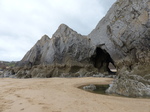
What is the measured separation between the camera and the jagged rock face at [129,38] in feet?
55.4

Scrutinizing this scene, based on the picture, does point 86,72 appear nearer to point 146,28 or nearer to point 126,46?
point 126,46

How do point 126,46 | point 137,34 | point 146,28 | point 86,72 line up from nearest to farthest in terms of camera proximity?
1. point 146,28
2. point 137,34
3. point 126,46
4. point 86,72

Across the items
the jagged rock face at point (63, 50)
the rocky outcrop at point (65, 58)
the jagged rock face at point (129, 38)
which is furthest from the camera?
the jagged rock face at point (63, 50)

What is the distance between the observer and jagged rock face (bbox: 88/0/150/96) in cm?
1688

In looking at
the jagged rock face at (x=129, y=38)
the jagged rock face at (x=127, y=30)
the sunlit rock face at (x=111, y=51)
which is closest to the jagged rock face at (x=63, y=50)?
the sunlit rock face at (x=111, y=51)

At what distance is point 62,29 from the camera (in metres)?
33.7

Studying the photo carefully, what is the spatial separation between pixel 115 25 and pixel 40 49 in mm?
20912

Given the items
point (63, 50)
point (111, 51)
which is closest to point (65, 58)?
point (63, 50)

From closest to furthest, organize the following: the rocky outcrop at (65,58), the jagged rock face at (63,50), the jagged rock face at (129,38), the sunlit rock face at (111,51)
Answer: the sunlit rock face at (111,51)
the jagged rock face at (129,38)
the rocky outcrop at (65,58)
the jagged rock face at (63,50)

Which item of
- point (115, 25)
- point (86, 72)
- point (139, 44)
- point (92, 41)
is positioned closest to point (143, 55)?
point (139, 44)

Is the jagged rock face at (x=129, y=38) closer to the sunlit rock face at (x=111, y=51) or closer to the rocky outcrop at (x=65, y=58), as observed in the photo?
the sunlit rock face at (x=111, y=51)

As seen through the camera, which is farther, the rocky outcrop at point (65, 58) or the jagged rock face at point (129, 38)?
the rocky outcrop at point (65, 58)

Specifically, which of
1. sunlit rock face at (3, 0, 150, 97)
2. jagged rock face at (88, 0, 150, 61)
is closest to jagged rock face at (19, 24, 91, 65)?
sunlit rock face at (3, 0, 150, 97)

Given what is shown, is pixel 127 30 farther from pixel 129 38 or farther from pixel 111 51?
pixel 111 51
